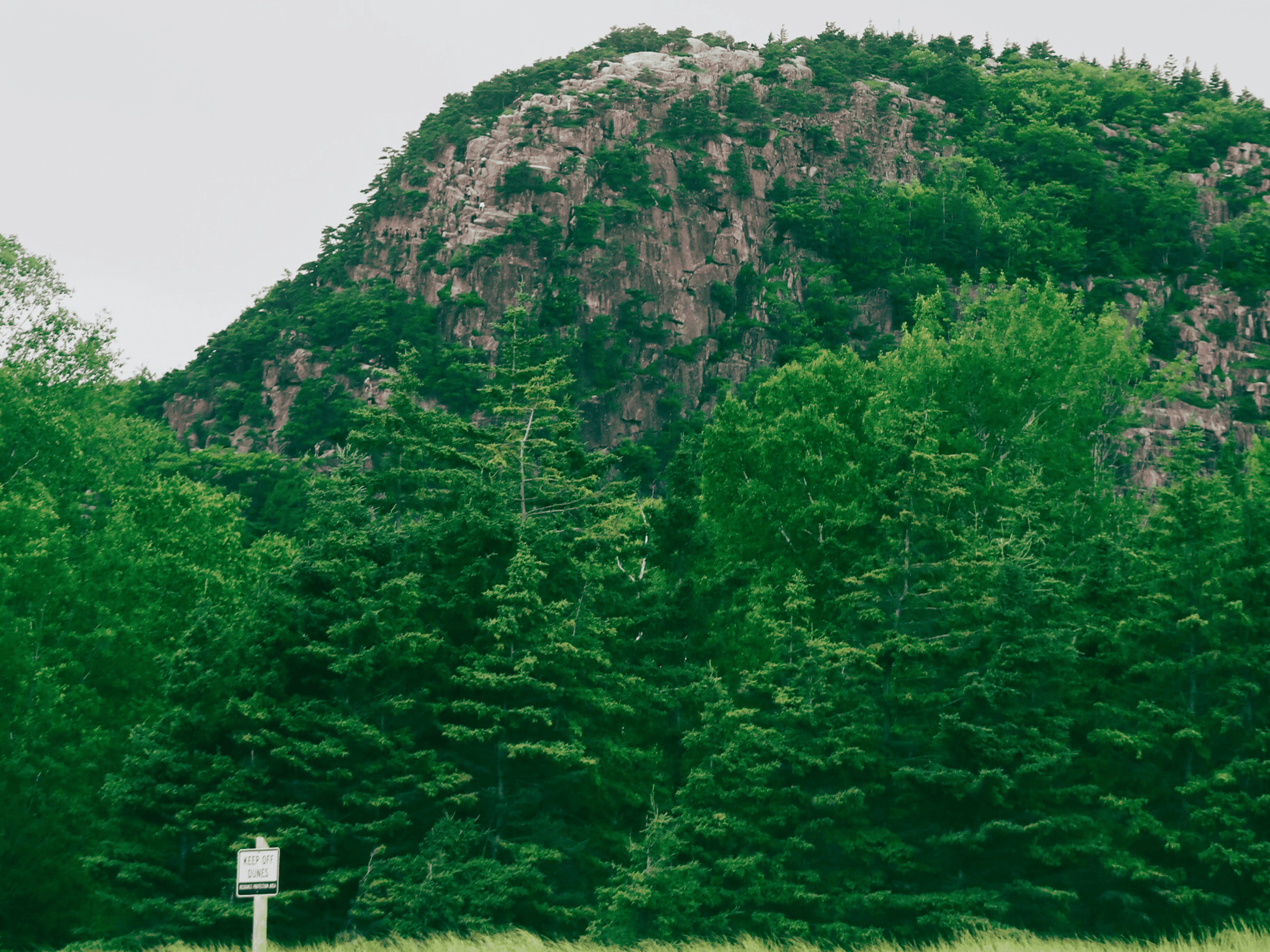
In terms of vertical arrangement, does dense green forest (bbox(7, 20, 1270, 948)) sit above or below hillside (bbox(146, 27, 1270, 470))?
below

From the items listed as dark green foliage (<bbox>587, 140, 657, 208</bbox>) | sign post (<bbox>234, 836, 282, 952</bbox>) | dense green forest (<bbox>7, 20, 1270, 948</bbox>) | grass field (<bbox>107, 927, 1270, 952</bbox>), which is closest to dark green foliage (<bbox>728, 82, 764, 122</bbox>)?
dark green foliage (<bbox>587, 140, 657, 208</bbox>)

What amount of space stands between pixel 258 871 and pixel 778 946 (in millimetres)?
8678

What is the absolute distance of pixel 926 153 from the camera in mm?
83125

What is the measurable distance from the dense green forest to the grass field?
7.21 feet

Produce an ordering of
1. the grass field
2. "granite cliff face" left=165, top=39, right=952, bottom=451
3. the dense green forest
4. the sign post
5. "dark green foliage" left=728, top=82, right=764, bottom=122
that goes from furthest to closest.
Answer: "dark green foliage" left=728, top=82, right=764, bottom=122
"granite cliff face" left=165, top=39, right=952, bottom=451
the dense green forest
the grass field
the sign post

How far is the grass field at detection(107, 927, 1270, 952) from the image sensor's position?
12.9 metres

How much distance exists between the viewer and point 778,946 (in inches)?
653

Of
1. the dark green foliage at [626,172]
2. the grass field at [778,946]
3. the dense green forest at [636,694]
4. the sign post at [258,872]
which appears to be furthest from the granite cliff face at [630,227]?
the sign post at [258,872]

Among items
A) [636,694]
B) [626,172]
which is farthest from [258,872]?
[626,172]

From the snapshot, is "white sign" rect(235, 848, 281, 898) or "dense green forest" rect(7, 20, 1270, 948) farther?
"dense green forest" rect(7, 20, 1270, 948)

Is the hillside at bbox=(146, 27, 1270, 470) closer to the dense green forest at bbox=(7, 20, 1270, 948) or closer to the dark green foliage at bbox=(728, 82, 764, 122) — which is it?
the dark green foliage at bbox=(728, 82, 764, 122)

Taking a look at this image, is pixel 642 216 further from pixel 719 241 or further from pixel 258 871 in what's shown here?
pixel 258 871

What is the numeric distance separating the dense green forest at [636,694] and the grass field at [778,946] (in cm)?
220

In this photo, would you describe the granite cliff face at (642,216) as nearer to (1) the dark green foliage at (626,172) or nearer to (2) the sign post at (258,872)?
(1) the dark green foliage at (626,172)
